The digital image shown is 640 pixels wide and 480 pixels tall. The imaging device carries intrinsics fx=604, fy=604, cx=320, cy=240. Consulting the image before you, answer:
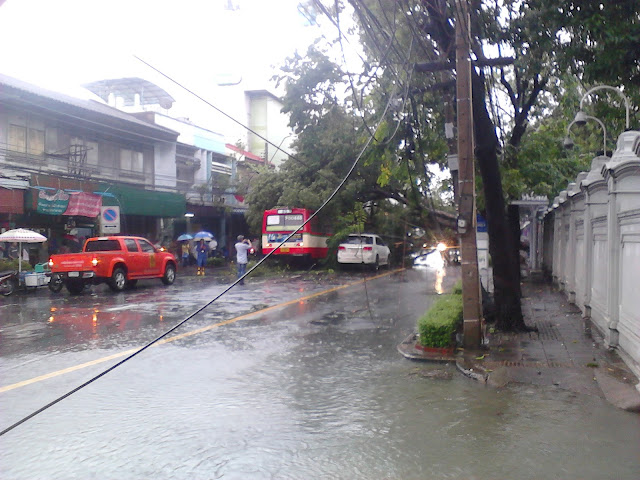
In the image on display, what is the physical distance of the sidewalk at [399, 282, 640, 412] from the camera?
719cm

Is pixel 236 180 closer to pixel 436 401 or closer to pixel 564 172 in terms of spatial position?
pixel 564 172

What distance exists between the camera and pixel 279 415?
20.6 ft

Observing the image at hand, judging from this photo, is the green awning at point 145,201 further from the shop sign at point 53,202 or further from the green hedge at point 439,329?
the green hedge at point 439,329

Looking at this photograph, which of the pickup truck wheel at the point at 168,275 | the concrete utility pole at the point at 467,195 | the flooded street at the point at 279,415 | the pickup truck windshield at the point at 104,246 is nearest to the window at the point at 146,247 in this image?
the pickup truck wheel at the point at 168,275

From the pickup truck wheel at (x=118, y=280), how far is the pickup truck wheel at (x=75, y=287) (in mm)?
943

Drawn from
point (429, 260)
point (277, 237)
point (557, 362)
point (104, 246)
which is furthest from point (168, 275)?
point (429, 260)

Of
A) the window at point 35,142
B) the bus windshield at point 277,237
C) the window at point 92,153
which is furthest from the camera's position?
the bus windshield at point 277,237

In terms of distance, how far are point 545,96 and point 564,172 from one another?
2783 mm

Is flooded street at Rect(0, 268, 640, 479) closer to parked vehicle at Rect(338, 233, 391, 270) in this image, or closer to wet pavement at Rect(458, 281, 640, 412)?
wet pavement at Rect(458, 281, 640, 412)

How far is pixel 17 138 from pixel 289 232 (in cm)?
1227

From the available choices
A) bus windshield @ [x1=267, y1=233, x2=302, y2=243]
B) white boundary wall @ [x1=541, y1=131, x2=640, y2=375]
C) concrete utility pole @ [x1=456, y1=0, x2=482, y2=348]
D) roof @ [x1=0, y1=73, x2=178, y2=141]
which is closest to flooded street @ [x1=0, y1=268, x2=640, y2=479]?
concrete utility pole @ [x1=456, y1=0, x2=482, y2=348]

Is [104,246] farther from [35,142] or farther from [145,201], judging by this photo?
[145,201]

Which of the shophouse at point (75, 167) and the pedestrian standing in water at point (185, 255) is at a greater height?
the shophouse at point (75, 167)

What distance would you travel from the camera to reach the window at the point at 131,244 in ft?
65.3
